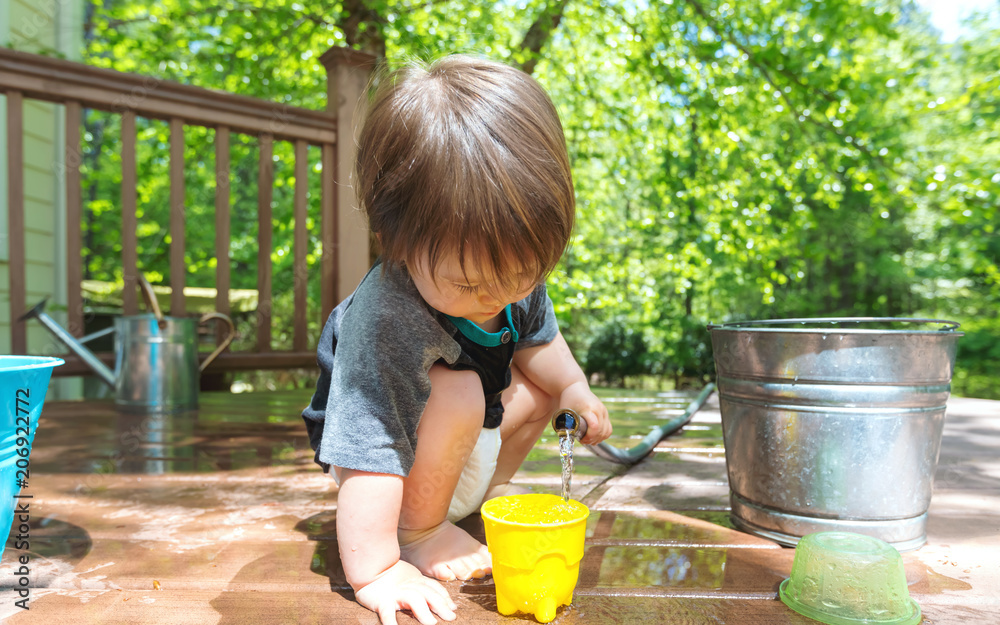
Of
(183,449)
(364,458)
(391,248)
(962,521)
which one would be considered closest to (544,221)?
(391,248)

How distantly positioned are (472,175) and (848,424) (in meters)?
0.75

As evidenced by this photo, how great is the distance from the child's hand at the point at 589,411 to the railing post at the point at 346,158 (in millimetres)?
1879

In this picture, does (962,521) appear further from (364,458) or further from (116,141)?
(116,141)

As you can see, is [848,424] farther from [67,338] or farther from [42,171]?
[42,171]

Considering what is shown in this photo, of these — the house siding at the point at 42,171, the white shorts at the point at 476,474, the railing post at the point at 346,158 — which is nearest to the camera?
the white shorts at the point at 476,474

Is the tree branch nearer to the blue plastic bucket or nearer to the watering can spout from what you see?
the watering can spout

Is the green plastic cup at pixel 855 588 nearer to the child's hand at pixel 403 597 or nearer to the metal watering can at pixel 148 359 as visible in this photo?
the child's hand at pixel 403 597

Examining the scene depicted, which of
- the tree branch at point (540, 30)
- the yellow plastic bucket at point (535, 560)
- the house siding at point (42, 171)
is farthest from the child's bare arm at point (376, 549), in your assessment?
the tree branch at point (540, 30)

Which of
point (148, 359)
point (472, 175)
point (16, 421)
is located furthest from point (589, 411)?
point (148, 359)

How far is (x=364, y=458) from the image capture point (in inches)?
36.9

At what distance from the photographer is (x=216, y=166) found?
2.72 m

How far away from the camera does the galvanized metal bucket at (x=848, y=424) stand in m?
1.06

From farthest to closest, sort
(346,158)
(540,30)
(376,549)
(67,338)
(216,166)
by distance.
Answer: (540,30), (346,158), (216,166), (67,338), (376,549)

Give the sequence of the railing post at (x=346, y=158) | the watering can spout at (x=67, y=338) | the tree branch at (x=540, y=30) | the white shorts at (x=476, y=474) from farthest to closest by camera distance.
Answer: the tree branch at (x=540, y=30) < the railing post at (x=346, y=158) < the watering can spout at (x=67, y=338) < the white shorts at (x=476, y=474)
